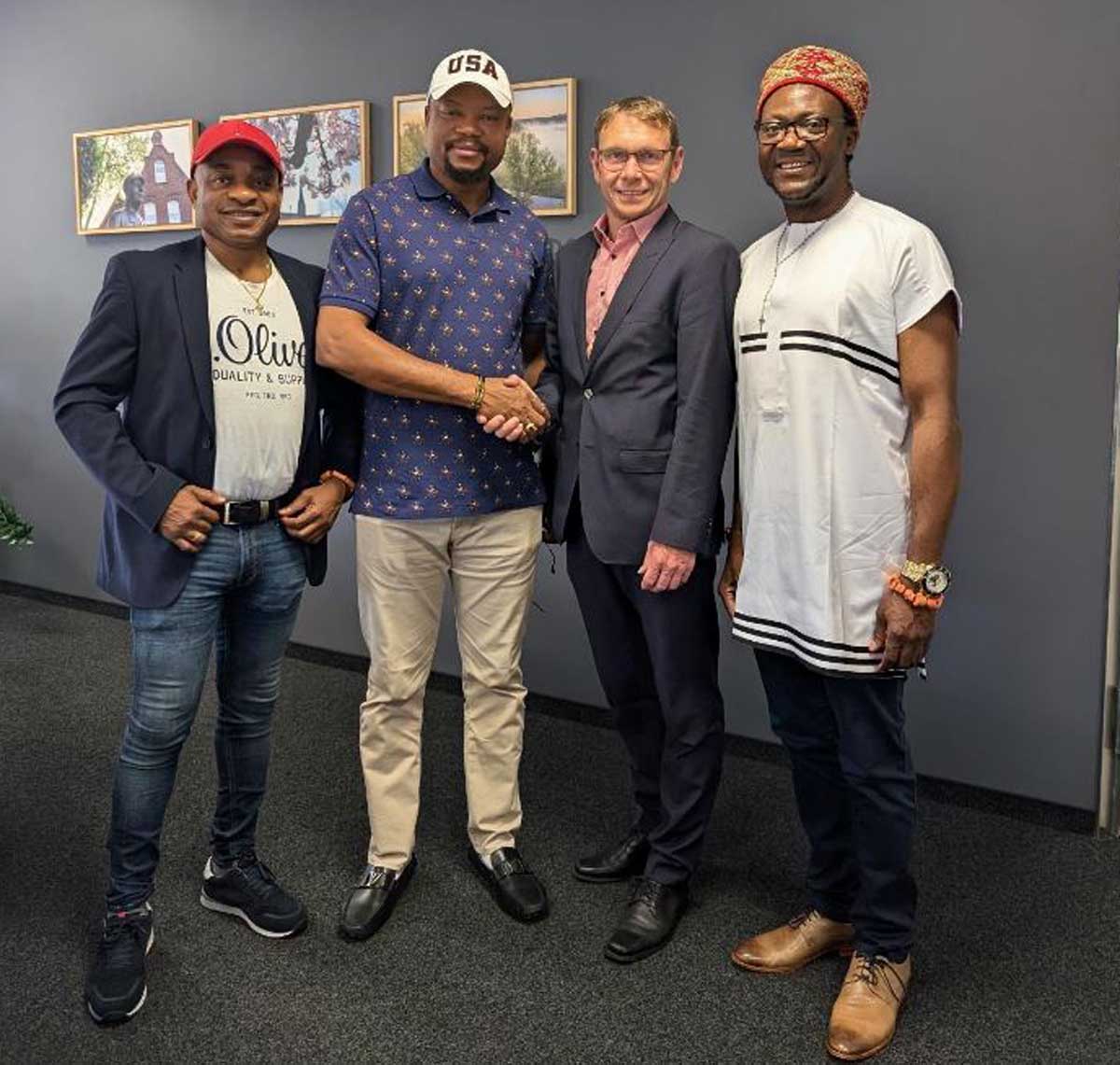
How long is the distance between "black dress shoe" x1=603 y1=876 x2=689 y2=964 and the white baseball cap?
4.98ft

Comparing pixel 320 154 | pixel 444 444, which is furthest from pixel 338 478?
pixel 320 154

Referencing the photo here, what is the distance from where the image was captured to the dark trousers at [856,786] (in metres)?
1.66

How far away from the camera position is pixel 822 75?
1.56m

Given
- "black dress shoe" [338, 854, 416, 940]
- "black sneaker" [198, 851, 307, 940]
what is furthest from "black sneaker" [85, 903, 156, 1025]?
"black dress shoe" [338, 854, 416, 940]

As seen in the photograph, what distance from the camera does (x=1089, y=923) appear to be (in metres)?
2.07

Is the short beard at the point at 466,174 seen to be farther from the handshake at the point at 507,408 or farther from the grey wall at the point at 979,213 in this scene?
the grey wall at the point at 979,213

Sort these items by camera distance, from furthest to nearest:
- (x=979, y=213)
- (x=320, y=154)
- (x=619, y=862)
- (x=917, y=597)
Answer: (x=320, y=154)
(x=979, y=213)
(x=619, y=862)
(x=917, y=597)

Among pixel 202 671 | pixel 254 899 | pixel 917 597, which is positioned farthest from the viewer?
pixel 254 899

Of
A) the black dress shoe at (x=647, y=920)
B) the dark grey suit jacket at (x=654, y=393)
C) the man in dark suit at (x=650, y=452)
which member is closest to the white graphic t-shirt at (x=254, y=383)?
the man in dark suit at (x=650, y=452)

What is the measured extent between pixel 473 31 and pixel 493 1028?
2689 mm

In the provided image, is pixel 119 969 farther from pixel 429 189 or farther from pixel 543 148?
pixel 543 148

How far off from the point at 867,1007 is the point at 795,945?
218 millimetres

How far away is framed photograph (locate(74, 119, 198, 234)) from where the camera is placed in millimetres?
3734

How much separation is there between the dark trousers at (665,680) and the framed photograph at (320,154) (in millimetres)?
1873
